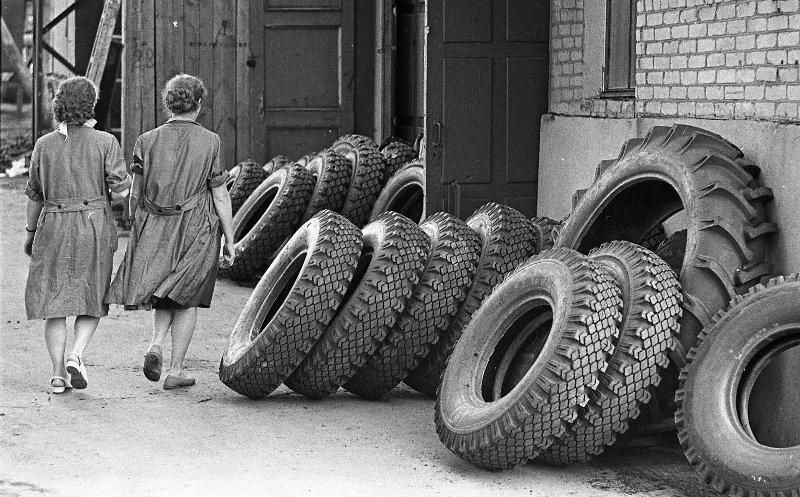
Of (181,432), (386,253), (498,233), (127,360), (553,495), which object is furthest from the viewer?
(127,360)

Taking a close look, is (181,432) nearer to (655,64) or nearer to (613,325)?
(613,325)

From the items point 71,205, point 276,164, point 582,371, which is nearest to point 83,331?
point 71,205

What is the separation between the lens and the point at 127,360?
7832mm

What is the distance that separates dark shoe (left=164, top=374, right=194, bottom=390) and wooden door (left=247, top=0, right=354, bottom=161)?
6146mm

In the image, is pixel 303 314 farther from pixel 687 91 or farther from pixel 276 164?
pixel 276 164

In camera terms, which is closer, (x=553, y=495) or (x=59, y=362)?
(x=553, y=495)

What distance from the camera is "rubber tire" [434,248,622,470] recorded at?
16.9 ft

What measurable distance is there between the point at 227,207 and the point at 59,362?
48.5 inches

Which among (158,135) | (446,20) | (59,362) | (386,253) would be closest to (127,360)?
(59,362)

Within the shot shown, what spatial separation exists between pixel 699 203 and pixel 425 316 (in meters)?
1.55

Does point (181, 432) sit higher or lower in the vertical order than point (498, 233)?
lower

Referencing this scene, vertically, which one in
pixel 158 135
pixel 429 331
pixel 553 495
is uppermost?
pixel 158 135

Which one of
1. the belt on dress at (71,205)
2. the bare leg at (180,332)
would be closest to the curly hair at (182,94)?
the belt on dress at (71,205)

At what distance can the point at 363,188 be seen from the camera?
10.5 meters
